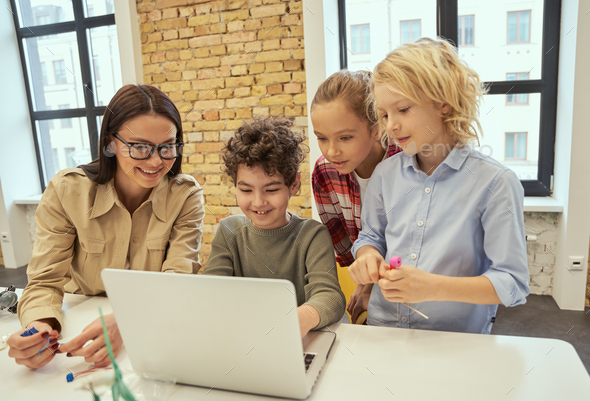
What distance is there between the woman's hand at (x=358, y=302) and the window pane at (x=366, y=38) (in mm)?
2477

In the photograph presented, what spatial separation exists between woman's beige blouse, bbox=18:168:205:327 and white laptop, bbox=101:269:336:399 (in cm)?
60

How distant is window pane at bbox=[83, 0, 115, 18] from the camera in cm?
405

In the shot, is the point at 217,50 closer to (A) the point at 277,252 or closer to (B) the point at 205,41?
(B) the point at 205,41

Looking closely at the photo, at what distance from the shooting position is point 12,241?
4.40 meters

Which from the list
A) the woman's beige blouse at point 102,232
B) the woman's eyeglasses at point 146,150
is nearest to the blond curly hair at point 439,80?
the woman's eyeglasses at point 146,150

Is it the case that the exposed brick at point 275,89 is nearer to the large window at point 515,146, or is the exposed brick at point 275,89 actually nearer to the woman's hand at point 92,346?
the large window at point 515,146

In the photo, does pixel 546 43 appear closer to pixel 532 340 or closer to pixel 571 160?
pixel 571 160

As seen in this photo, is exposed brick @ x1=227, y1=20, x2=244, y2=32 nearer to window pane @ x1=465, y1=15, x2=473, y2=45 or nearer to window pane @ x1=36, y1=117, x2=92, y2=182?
window pane @ x1=465, y1=15, x2=473, y2=45

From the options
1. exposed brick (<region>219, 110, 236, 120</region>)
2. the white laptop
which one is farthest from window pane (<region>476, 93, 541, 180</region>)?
the white laptop

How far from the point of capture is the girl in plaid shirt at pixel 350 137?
4.20 ft

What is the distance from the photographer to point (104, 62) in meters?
4.22

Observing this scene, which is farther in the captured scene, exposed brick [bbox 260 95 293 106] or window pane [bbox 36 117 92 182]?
window pane [bbox 36 117 92 182]

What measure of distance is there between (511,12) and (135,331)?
3.43 meters

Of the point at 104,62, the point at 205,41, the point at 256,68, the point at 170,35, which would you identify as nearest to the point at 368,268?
the point at 256,68
